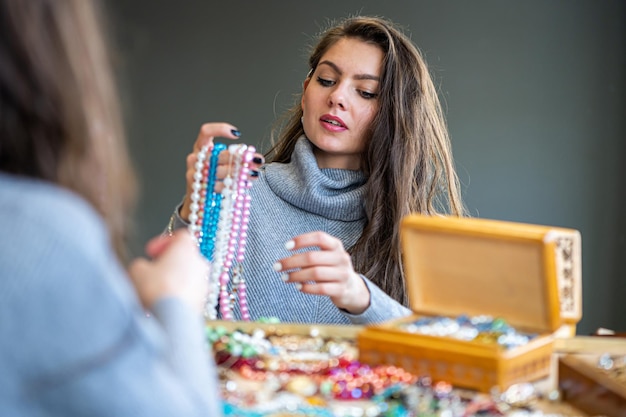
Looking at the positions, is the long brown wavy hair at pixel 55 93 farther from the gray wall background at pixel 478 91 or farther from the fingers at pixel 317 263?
the gray wall background at pixel 478 91

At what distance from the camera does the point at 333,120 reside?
7.66 feet

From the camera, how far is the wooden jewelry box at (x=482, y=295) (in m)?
1.13

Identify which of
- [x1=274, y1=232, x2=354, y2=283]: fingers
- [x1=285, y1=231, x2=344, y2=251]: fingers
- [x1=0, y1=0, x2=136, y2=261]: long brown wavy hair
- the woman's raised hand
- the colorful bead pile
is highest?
[x1=0, y1=0, x2=136, y2=261]: long brown wavy hair

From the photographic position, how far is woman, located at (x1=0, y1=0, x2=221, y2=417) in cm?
71

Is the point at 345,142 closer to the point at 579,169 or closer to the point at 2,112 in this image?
the point at 2,112

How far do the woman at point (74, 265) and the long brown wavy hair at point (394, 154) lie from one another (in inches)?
51.6

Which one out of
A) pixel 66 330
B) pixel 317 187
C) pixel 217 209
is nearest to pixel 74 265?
pixel 66 330

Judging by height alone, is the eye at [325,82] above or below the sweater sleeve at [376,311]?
above

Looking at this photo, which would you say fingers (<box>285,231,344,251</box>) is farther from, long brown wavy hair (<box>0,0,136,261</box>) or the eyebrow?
the eyebrow

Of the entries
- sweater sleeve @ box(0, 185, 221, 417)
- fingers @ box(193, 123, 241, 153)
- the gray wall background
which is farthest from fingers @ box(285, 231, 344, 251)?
the gray wall background

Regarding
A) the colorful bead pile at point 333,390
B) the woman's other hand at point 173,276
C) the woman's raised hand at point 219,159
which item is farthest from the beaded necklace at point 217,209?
the woman's other hand at point 173,276

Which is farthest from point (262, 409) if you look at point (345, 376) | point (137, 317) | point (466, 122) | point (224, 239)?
point (466, 122)

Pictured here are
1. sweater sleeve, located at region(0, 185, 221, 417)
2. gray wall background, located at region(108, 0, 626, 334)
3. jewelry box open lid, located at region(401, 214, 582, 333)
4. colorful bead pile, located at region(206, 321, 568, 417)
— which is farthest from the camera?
gray wall background, located at region(108, 0, 626, 334)

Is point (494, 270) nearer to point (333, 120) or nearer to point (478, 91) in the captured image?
point (333, 120)
